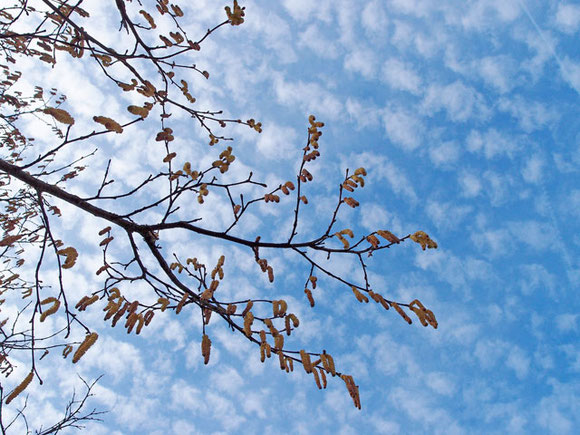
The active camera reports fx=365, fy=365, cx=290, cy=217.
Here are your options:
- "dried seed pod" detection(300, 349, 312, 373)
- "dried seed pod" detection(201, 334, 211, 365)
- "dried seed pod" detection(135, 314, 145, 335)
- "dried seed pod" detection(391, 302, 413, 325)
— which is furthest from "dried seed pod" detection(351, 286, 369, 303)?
"dried seed pod" detection(135, 314, 145, 335)

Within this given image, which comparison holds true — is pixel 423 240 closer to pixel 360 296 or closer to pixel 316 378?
pixel 360 296

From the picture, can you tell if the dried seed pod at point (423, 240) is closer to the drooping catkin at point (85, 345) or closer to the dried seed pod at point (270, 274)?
the dried seed pod at point (270, 274)

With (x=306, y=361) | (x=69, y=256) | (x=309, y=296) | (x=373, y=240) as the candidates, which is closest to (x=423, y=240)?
(x=373, y=240)

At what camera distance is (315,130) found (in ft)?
9.20

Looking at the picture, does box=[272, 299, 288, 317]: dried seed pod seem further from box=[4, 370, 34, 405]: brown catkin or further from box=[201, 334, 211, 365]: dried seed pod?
box=[4, 370, 34, 405]: brown catkin

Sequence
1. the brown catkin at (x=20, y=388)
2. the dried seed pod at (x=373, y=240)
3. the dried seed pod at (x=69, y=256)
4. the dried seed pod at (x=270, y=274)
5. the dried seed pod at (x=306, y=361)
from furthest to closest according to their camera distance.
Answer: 1. the dried seed pod at (x=270, y=274)
2. the dried seed pod at (x=373, y=240)
3. the dried seed pod at (x=69, y=256)
4. the dried seed pod at (x=306, y=361)
5. the brown catkin at (x=20, y=388)

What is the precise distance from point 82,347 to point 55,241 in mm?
870

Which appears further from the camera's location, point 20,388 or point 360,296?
point 360,296

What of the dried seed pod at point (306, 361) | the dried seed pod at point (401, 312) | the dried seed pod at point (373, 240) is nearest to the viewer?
the dried seed pod at point (306, 361)

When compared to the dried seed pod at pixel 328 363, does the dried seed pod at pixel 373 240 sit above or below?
above

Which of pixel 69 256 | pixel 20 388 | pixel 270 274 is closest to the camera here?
pixel 20 388

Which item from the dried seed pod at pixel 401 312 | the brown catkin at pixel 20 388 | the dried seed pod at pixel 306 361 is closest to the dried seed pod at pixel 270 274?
the dried seed pod at pixel 306 361

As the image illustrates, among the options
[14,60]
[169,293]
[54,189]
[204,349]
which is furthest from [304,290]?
[14,60]

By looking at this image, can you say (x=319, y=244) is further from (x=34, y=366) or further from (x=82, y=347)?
(x=34, y=366)
